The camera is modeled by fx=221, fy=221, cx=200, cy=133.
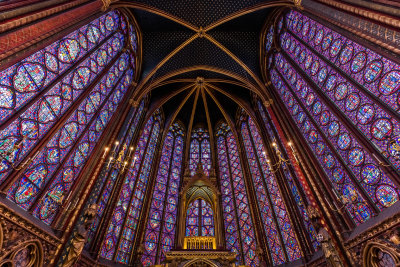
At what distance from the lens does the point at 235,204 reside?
13.1 m

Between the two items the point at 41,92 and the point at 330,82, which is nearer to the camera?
the point at 41,92

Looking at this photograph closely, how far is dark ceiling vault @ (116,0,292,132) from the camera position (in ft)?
40.4

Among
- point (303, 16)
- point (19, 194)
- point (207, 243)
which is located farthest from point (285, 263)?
point (303, 16)

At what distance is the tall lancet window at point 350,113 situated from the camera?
6.12 metres

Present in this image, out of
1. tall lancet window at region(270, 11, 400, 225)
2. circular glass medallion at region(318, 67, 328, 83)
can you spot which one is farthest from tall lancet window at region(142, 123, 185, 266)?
circular glass medallion at region(318, 67, 328, 83)

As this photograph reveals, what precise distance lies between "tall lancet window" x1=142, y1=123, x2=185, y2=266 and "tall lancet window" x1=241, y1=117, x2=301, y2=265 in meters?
4.99

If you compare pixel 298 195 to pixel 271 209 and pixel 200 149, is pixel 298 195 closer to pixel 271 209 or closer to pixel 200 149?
pixel 271 209

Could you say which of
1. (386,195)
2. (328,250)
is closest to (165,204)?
(328,250)

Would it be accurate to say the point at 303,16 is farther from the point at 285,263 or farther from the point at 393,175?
the point at 285,263

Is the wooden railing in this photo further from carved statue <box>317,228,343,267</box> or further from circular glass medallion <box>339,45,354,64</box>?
circular glass medallion <box>339,45,354,64</box>

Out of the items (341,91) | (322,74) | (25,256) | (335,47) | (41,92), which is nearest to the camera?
(25,256)

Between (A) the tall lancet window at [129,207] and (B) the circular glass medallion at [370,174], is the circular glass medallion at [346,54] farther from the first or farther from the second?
(A) the tall lancet window at [129,207]

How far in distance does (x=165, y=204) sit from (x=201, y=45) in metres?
10.2

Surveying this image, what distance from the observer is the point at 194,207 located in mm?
12820
